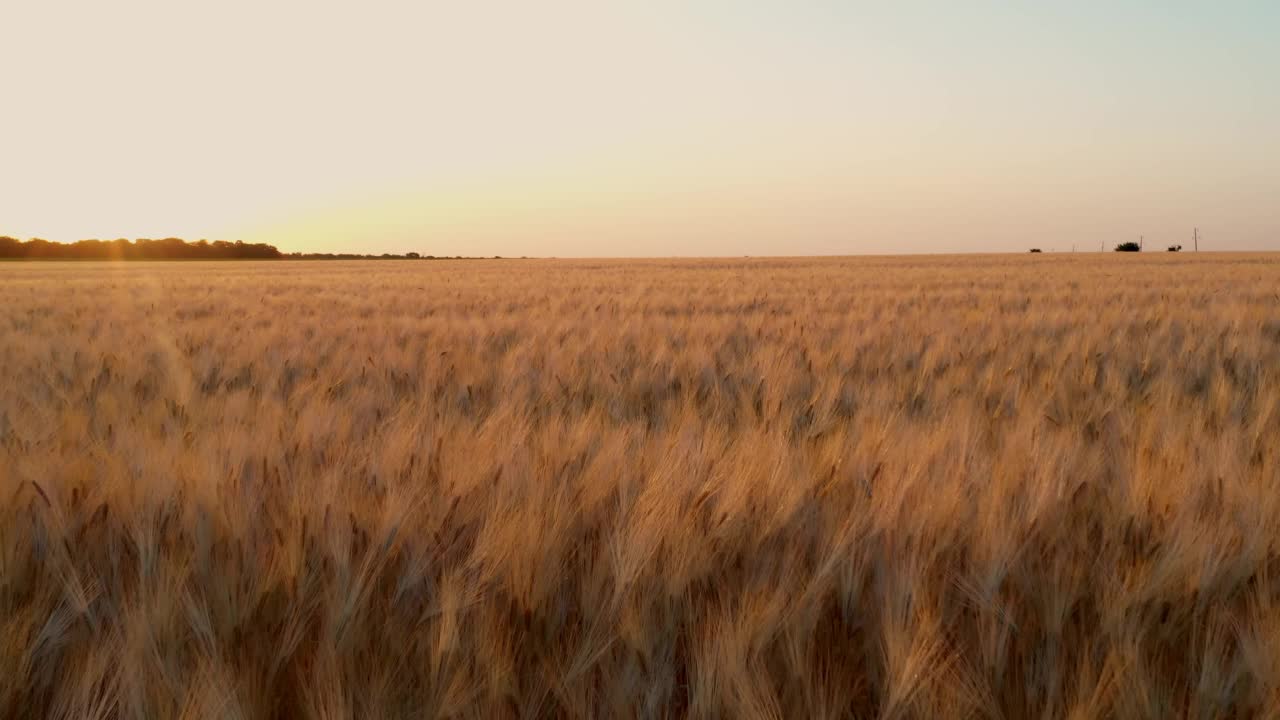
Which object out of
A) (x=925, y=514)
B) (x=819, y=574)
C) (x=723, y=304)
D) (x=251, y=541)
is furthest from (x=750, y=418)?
(x=723, y=304)

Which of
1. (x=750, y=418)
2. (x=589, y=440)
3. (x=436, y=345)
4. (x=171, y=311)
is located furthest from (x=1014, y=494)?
(x=171, y=311)

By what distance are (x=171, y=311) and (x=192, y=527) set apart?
8710 millimetres

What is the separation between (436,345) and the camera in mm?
5352

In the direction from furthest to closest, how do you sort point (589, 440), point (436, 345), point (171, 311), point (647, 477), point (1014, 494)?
point (171, 311) < point (436, 345) < point (589, 440) < point (647, 477) < point (1014, 494)

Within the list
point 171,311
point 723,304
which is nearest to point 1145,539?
point 723,304

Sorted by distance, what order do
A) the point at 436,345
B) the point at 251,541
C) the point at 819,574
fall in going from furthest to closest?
the point at 436,345 → the point at 251,541 → the point at 819,574

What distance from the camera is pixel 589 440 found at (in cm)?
219

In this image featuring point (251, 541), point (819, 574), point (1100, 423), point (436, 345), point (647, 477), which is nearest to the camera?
point (819, 574)

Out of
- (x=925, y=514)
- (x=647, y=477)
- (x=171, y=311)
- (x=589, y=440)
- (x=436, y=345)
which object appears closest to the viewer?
(x=925, y=514)

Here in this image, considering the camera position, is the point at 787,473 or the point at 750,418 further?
the point at 750,418

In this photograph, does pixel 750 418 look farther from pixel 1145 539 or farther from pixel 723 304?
pixel 723 304

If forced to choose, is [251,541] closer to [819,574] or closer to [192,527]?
[192,527]

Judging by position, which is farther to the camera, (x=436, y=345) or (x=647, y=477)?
(x=436, y=345)

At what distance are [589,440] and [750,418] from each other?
96cm
